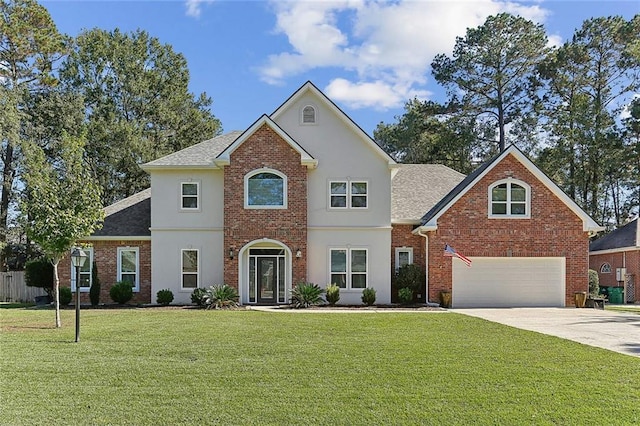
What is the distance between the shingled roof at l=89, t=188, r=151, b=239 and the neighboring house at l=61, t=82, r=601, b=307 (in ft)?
0.33

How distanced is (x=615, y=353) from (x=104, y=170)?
34.0 m

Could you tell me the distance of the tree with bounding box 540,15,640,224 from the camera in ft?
117

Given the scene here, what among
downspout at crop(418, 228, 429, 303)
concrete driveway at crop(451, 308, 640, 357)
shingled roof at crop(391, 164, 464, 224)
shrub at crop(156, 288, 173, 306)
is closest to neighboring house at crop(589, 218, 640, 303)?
concrete driveway at crop(451, 308, 640, 357)

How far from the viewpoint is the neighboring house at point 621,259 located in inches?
1078

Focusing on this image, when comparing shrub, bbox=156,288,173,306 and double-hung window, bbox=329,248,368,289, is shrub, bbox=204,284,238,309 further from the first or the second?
double-hung window, bbox=329,248,368,289

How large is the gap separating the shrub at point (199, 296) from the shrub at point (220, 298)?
0.51 ft

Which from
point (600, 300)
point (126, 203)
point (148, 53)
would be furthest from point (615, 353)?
point (148, 53)

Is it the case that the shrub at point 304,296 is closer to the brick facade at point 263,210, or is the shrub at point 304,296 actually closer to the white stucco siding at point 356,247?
the brick facade at point 263,210

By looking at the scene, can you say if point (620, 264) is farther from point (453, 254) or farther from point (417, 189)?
point (453, 254)

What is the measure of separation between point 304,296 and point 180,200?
22.8 ft

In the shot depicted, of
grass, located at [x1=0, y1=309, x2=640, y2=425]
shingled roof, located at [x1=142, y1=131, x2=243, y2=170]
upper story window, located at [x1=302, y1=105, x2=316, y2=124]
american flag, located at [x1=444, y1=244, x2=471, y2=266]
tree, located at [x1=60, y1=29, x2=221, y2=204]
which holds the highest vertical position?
tree, located at [x1=60, y1=29, x2=221, y2=204]

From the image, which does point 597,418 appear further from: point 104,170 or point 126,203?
point 104,170

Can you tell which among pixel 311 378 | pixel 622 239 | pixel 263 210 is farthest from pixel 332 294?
pixel 622 239

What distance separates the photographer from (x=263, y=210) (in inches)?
854
